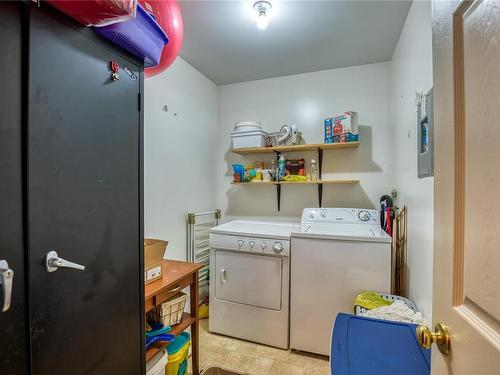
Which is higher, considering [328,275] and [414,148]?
[414,148]

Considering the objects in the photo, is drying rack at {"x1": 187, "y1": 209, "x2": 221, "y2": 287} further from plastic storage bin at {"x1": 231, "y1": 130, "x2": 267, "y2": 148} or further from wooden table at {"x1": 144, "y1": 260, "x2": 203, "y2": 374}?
plastic storage bin at {"x1": 231, "y1": 130, "x2": 267, "y2": 148}

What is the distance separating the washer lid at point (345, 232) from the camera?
180 cm

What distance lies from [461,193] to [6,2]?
124 cm

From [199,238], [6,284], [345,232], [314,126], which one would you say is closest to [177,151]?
[199,238]

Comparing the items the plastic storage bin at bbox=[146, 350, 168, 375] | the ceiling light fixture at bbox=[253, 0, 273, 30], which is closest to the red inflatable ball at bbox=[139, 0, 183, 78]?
the ceiling light fixture at bbox=[253, 0, 273, 30]

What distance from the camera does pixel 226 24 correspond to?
6.02 ft

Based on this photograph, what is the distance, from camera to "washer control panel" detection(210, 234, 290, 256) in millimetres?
1970

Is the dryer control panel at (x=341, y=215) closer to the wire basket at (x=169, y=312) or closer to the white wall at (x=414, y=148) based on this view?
the white wall at (x=414, y=148)

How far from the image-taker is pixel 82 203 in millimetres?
877

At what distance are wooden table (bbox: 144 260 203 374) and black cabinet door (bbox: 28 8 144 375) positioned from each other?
16 centimetres

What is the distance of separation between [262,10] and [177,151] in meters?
1.31

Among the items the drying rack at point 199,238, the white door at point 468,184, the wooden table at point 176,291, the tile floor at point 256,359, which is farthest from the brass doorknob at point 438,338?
the drying rack at point 199,238

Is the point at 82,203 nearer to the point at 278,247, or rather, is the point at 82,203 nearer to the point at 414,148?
the point at 278,247

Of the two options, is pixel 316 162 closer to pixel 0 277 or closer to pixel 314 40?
pixel 314 40
